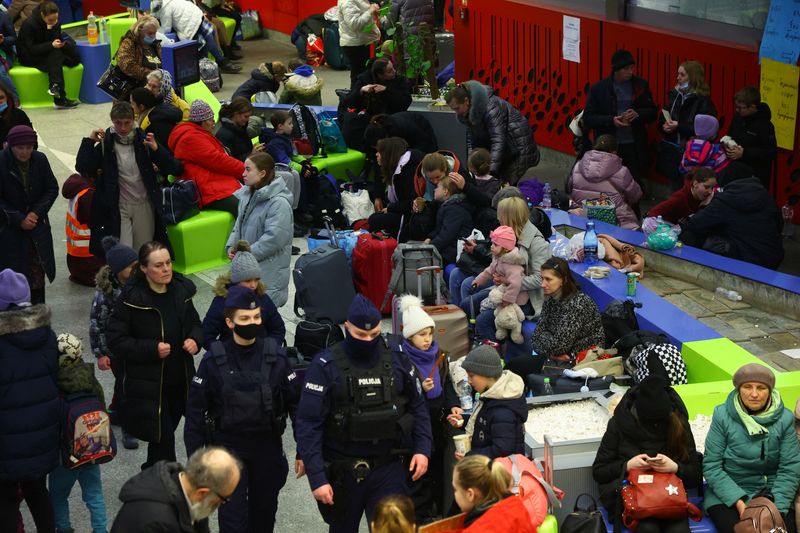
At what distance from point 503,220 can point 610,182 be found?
3618 mm

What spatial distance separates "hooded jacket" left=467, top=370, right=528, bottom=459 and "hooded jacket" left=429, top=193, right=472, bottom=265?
3815 millimetres

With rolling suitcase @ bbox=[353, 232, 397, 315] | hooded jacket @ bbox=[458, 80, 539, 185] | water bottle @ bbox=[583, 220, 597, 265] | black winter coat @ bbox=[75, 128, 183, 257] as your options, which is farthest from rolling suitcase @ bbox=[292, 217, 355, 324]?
hooded jacket @ bbox=[458, 80, 539, 185]

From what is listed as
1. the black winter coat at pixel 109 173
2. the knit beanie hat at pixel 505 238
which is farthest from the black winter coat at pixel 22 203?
the knit beanie hat at pixel 505 238

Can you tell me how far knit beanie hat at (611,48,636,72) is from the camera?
13586mm

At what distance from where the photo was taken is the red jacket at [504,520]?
5574 millimetres

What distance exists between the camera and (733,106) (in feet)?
43.2

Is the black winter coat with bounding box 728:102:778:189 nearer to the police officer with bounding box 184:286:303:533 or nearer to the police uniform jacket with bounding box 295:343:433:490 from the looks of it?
the police uniform jacket with bounding box 295:343:433:490

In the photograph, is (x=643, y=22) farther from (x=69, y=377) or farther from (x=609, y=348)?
(x=69, y=377)

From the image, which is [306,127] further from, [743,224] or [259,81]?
[743,224]

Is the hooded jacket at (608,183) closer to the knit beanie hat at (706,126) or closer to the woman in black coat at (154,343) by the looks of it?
the knit beanie hat at (706,126)

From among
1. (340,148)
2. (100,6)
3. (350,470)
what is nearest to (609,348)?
(350,470)

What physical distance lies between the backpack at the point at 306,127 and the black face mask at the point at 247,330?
7.49 m

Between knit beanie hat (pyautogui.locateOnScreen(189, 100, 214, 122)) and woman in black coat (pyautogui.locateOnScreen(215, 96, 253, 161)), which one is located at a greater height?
knit beanie hat (pyautogui.locateOnScreen(189, 100, 214, 122))

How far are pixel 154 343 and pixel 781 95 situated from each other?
7.50 metres
